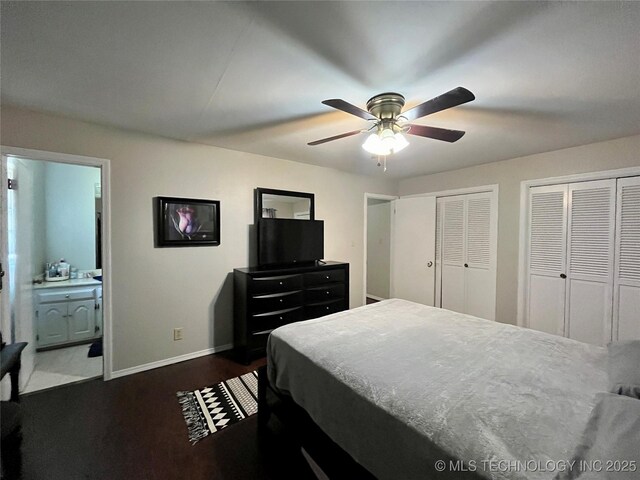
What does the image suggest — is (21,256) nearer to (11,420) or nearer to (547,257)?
(11,420)

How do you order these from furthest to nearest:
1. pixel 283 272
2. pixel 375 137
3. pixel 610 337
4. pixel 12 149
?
pixel 283 272 < pixel 610 337 < pixel 12 149 < pixel 375 137

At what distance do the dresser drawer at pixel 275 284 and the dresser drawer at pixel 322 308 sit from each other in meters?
0.32

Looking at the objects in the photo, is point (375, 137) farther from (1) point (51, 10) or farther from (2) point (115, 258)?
(2) point (115, 258)

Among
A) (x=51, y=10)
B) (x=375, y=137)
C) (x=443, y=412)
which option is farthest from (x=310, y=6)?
(x=443, y=412)

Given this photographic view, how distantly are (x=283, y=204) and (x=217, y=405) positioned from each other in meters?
2.24

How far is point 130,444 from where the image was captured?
5.43 ft

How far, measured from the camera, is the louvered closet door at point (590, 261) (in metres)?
2.67

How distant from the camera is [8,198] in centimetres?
202

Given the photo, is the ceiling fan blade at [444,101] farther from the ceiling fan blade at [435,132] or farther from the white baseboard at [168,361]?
the white baseboard at [168,361]

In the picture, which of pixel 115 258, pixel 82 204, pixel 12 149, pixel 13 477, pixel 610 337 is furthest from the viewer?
pixel 82 204

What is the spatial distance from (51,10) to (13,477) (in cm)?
238

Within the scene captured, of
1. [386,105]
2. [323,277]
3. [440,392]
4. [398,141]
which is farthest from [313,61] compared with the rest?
[323,277]

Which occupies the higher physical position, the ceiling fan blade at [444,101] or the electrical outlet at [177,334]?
the ceiling fan blade at [444,101]

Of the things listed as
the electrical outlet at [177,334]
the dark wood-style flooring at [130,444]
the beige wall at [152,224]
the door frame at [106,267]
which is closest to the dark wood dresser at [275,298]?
the beige wall at [152,224]
